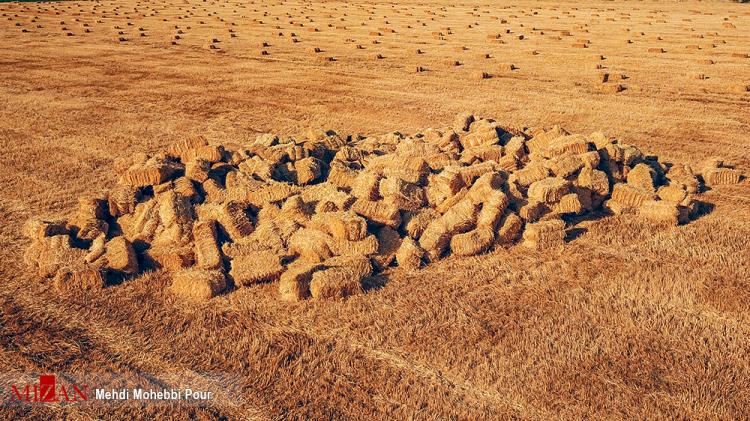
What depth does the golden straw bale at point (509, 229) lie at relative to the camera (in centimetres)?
835

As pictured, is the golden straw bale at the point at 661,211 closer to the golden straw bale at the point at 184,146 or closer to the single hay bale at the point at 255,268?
the single hay bale at the point at 255,268

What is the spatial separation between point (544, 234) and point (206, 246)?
5302mm

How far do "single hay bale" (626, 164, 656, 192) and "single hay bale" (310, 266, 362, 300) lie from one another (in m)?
6.16

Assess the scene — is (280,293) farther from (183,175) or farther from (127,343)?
(183,175)

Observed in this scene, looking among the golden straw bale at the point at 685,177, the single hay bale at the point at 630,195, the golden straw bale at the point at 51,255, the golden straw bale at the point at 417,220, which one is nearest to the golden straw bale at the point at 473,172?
the golden straw bale at the point at 417,220

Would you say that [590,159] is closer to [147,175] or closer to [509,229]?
[509,229]

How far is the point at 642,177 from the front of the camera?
32.7ft

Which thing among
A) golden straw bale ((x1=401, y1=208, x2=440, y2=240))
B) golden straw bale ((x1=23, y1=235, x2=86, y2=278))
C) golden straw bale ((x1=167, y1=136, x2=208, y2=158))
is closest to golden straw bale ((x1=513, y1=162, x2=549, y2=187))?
golden straw bale ((x1=401, y1=208, x2=440, y2=240))

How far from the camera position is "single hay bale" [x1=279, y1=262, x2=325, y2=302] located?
6965 mm

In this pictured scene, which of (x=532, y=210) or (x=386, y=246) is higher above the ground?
(x=532, y=210)

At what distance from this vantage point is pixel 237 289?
7.28 m

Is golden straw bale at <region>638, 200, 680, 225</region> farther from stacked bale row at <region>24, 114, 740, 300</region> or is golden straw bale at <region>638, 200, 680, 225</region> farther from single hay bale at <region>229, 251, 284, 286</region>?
single hay bale at <region>229, 251, 284, 286</region>

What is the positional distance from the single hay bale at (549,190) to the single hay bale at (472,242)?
139cm

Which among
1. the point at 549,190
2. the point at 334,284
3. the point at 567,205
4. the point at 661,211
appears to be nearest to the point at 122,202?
the point at 334,284
